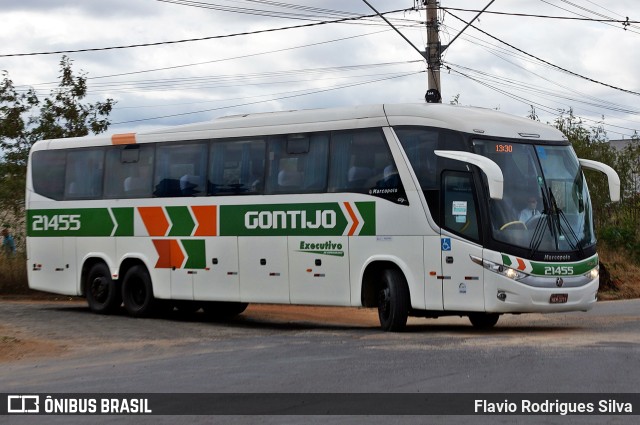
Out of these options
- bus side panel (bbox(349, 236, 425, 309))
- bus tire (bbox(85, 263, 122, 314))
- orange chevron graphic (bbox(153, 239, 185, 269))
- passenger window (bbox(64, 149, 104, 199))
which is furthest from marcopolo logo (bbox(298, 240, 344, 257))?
passenger window (bbox(64, 149, 104, 199))

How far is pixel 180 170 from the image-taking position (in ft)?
73.2

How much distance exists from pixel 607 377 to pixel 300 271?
8.73 metres

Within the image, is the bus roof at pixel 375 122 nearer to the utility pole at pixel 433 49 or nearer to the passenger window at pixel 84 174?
the passenger window at pixel 84 174

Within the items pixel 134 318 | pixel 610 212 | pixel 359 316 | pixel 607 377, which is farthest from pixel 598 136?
pixel 607 377

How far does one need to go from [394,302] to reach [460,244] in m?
1.36

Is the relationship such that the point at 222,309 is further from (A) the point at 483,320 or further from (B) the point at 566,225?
(B) the point at 566,225

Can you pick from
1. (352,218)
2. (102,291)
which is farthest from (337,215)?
(102,291)

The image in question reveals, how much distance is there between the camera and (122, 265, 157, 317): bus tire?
23047 millimetres

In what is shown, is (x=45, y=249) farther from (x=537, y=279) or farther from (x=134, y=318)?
(x=537, y=279)

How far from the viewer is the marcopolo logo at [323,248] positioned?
63.9 feet

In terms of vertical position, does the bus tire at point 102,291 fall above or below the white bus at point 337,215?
below

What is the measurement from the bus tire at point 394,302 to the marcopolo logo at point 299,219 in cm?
81

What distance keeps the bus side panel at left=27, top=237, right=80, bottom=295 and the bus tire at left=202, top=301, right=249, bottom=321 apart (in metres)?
2.73

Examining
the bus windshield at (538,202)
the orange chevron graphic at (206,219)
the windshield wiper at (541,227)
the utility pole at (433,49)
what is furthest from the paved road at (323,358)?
the utility pole at (433,49)
